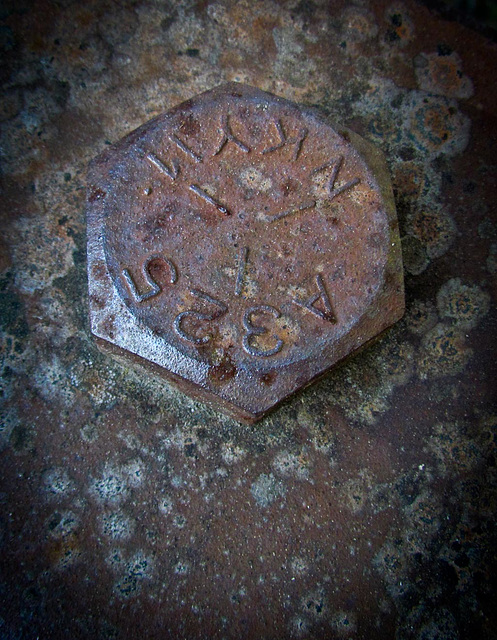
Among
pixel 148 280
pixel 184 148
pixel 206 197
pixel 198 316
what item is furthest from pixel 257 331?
pixel 184 148

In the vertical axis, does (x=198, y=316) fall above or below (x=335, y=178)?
below

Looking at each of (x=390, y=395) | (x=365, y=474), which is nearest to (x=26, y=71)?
(x=390, y=395)

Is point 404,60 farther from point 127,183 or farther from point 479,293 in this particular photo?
point 127,183

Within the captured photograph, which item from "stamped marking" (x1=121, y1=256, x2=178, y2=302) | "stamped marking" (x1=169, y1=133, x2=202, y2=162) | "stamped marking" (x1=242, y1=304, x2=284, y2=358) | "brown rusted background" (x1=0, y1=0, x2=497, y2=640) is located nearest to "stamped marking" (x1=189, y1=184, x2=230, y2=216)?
"stamped marking" (x1=169, y1=133, x2=202, y2=162)

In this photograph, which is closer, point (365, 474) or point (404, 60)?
point (365, 474)

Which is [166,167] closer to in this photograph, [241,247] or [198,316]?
[241,247]

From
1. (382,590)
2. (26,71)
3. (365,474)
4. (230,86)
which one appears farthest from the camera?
(26,71)
